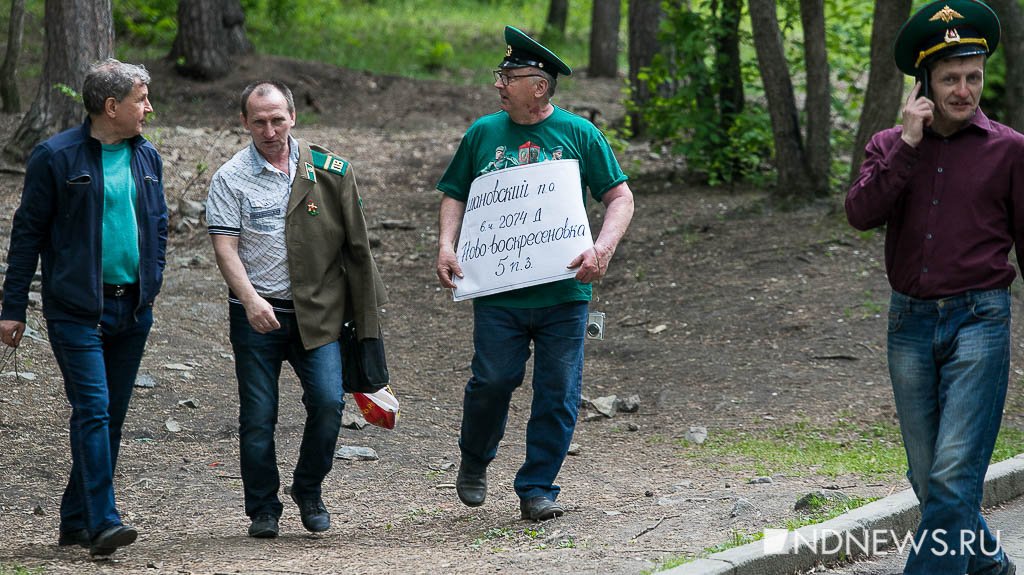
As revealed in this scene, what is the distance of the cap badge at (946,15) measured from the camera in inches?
169

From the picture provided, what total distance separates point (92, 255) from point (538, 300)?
1.89 m

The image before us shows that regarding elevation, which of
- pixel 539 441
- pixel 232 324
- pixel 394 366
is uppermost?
pixel 232 324

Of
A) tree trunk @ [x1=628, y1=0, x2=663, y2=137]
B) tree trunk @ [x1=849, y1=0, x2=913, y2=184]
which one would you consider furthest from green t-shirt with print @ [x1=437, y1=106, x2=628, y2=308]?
tree trunk @ [x1=628, y1=0, x2=663, y2=137]

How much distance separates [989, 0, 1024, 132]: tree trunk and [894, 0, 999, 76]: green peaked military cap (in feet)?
24.2

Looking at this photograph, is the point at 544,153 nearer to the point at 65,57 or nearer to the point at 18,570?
the point at 18,570

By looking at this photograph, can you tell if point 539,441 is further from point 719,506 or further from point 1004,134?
point 1004,134

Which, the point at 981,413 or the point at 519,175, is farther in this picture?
the point at 519,175

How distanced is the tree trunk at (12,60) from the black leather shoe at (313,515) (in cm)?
1187

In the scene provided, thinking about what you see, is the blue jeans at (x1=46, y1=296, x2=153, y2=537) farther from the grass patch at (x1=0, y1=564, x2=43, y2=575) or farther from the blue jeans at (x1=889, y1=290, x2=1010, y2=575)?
the blue jeans at (x1=889, y1=290, x2=1010, y2=575)

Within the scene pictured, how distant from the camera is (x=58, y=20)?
1236 centimetres

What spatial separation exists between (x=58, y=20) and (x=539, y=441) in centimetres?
866

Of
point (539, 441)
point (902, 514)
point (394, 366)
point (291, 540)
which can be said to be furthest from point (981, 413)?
point (394, 366)

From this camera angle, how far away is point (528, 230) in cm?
566

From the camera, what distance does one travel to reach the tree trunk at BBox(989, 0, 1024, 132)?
1121 cm
